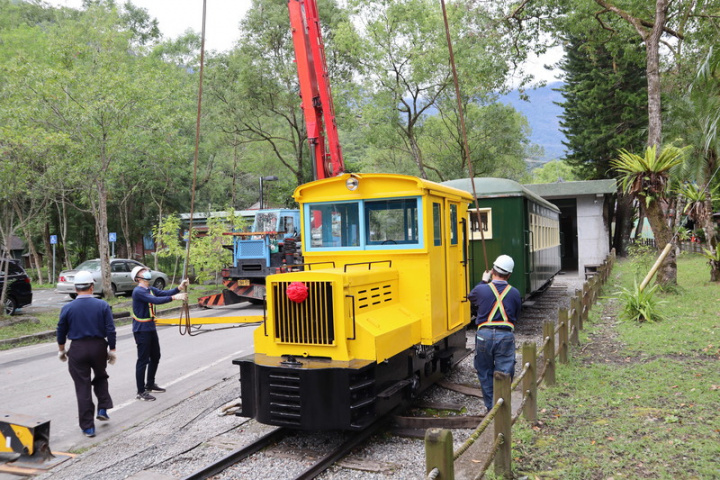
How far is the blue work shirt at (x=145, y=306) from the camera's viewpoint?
309 inches

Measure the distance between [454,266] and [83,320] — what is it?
15.0ft

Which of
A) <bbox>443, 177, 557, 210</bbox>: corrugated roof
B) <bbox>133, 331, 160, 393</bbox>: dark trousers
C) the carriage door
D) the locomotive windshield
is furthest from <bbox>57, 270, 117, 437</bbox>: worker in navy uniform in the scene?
<bbox>443, 177, 557, 210</bbox>: corrugated roof

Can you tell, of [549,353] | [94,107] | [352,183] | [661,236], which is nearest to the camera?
A: [352,183]

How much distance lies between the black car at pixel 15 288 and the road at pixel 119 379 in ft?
13.0

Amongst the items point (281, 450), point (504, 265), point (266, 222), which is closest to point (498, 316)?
point (504, 265)

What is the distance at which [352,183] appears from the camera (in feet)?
22.7

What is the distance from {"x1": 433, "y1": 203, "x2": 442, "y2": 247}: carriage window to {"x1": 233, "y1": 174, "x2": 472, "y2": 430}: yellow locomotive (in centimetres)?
1

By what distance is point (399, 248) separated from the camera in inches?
275

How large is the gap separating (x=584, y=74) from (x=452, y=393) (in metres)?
30.2

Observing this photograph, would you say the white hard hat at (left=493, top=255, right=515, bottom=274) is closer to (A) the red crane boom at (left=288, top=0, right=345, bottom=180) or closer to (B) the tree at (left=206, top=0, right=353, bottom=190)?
(A) the red crane boom at (left=288, top=0, right=345, bottom=180)

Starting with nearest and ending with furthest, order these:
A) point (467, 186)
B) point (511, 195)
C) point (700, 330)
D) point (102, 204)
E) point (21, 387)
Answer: point (21, 387) < point (700, 330) < point (511, 195) < point (467, 186) < point (102, 204)

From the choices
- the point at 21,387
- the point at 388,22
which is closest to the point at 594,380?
the point at 21,387

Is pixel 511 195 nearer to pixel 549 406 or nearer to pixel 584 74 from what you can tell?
pixel 549 406

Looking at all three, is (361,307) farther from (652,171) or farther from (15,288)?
(15,288)
